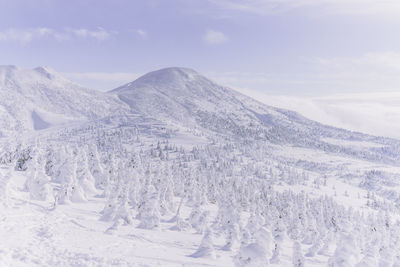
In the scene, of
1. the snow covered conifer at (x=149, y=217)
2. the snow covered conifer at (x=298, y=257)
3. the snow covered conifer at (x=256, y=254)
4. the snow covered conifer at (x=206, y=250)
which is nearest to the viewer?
the snow covered conifer at (x=256, y=254)

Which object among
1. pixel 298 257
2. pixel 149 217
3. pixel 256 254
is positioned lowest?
pixel 149 217

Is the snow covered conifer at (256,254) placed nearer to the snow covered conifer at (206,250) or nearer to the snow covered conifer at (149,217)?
the snow covered conifer at (206,250)

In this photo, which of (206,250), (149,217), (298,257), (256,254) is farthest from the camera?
(149,217)

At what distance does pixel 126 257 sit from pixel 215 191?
345 feet

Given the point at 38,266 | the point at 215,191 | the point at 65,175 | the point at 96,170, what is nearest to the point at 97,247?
the point at 38,266

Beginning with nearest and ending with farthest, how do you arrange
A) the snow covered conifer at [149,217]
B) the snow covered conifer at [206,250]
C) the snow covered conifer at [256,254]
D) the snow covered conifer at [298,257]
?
the snow covered conifer at [256,254] → the snow covered conifer at [298,257] → the snow covered conifer at [206,250] → the snow covered conifer at [149,217]

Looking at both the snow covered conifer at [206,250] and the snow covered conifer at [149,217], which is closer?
the snow covered conifer at [206,250]

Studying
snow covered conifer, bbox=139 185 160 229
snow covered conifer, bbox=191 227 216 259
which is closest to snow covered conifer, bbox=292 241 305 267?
snow covered conifer, bbox=191 227 216 259

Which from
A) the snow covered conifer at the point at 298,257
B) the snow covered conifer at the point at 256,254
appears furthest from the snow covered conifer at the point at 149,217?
the snow covered conifer at the point at 256,254

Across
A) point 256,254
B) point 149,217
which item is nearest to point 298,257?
point 256,254

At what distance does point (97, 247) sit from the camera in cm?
3231

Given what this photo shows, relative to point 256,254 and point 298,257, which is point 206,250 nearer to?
point 298,257

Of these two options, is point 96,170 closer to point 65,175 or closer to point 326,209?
point 65,175

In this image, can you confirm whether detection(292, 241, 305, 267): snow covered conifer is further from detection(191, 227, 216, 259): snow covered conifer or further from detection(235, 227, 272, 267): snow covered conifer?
detection(235, 227, 272, 267): snow covered conifer
